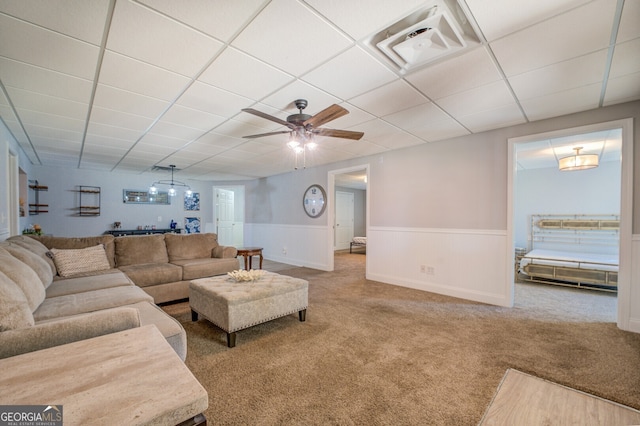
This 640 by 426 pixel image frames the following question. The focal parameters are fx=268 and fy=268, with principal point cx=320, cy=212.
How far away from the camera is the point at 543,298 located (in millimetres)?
3893

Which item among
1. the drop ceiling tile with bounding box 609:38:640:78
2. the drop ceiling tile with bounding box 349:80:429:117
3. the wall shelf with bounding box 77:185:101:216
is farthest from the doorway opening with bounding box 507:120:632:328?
the wall shelf with bounding box 77:185:101:216

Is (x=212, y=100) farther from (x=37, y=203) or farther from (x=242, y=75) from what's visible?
(x=37, y=203)

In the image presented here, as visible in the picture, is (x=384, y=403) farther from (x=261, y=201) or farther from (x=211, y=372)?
(x=261, y=201)

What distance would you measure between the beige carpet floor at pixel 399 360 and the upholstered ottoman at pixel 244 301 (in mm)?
183

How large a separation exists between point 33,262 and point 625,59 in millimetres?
5102

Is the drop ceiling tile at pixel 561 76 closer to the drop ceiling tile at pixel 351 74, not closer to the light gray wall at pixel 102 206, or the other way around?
the drop ceiling tile at pixel 351 74

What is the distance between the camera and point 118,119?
325 centimetres

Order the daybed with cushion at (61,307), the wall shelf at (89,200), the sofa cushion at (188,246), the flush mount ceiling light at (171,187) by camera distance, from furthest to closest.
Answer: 1. the flush mount ceiling light at (171,187)
2. the wall shelf at (89,200)
3. the sofa cushion at (188,246)
4. the daybed with cushion at (61,307)

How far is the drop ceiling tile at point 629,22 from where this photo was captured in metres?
1.51

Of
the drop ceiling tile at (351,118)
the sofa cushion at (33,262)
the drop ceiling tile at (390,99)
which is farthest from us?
the drop ceiling tile at (351,118)

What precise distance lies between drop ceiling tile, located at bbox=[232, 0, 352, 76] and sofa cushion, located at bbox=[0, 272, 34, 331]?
1898 millimetres

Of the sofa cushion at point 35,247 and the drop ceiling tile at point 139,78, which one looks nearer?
the drop ceiling tile at point 139,78

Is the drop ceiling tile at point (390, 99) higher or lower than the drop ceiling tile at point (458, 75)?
lower

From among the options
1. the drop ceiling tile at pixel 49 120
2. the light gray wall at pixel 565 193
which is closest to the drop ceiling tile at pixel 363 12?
the drop ceiling tile at pixel 49 120
